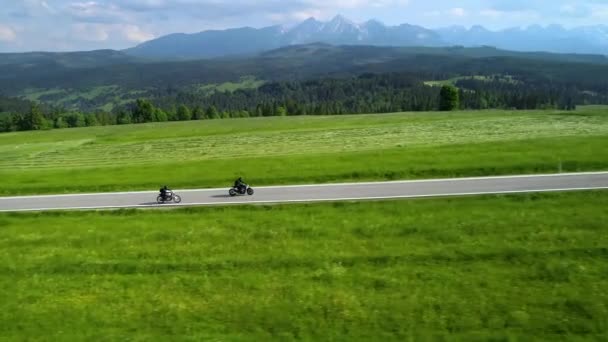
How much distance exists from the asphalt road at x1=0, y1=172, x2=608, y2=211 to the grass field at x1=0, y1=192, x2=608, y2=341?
1.66m

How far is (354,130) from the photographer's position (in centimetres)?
7169

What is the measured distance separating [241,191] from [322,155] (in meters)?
14.8

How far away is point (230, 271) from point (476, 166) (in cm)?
2047

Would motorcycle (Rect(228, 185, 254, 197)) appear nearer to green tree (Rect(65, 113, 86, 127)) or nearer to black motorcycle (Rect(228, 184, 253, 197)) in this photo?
black motorcycle (Rect(228, 184, 253, 197))

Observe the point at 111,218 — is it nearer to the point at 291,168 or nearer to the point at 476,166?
the point at 291,168

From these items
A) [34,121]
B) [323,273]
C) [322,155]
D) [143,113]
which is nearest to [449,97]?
[322,155]

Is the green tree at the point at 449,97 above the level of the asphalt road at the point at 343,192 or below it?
A: above

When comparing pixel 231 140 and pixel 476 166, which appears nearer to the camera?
pixel 476 166

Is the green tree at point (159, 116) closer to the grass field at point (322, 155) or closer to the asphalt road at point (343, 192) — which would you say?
the grass field at point (322, 155)

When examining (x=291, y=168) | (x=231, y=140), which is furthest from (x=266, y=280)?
(x=231, y=140)

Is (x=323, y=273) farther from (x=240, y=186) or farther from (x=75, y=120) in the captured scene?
(x=75, y=120)

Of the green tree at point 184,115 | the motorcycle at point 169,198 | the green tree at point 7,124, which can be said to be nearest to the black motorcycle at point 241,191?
the motorcycle at point 169,198

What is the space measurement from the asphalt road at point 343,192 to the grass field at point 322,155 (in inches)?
73.1

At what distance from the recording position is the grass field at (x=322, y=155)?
119 ft
